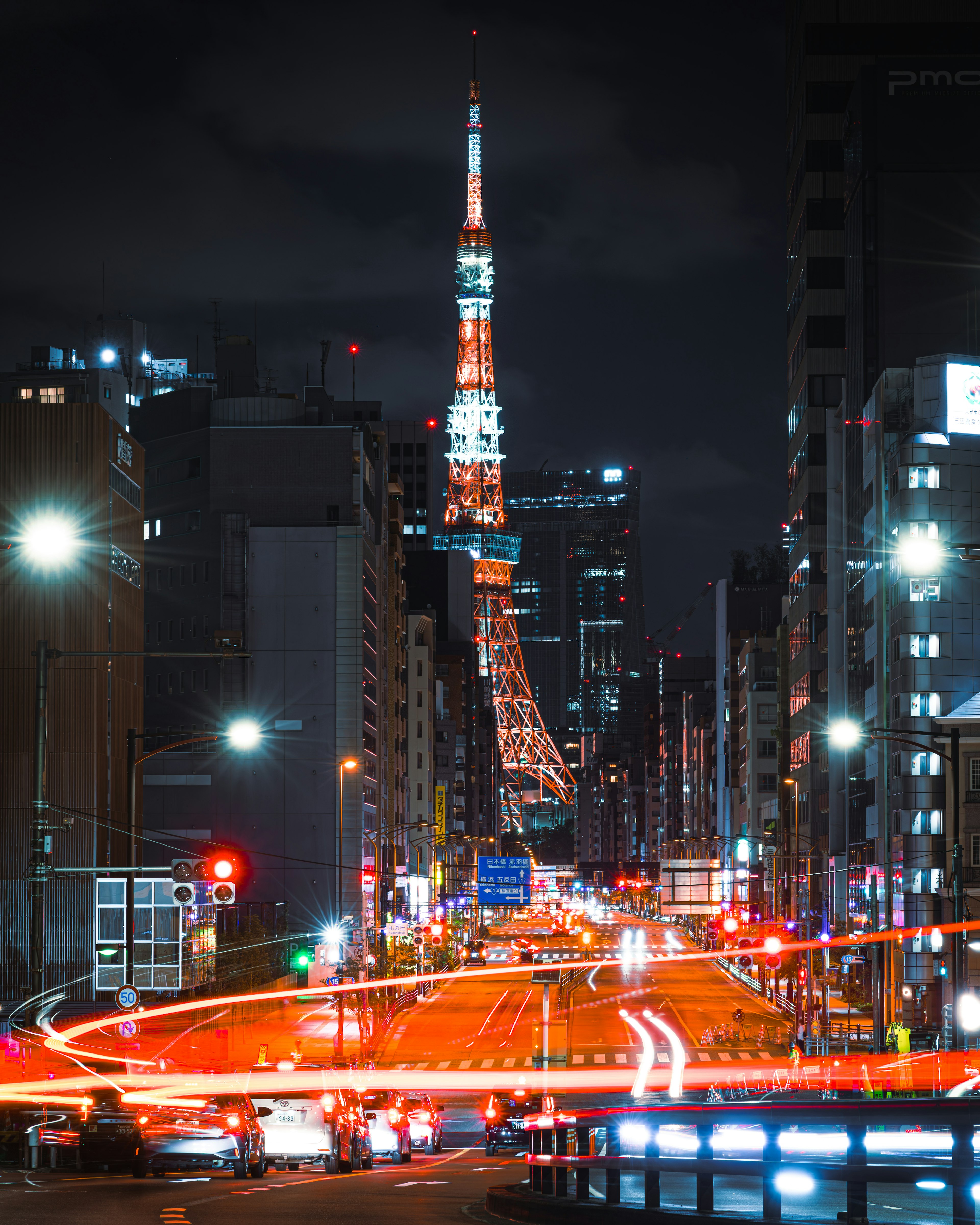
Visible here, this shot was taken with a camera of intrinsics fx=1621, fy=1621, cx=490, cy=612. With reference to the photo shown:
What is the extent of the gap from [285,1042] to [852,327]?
176 feet

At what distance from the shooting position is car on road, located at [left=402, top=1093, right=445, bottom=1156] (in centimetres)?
3797

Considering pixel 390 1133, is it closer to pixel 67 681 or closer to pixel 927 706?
pixel 67 681

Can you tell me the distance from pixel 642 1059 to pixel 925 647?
1020 inches

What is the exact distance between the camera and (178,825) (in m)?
109

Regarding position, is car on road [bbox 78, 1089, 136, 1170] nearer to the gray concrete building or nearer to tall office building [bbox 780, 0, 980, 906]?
the gray concrete building

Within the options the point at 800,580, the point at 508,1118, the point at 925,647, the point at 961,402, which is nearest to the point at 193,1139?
the point at 508,1118

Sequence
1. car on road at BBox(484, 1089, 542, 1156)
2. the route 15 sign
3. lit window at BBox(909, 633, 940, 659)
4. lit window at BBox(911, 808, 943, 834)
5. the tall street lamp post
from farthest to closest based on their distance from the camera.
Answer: lit window at BBox(909, 633, 940, 659), lit window at BBox(911, 808, 943, 834), the tall street lamp post, car on road at BBox(484, 1089, 542, 1156), the route 15 sign

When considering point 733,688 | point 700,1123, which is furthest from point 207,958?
point 733,688

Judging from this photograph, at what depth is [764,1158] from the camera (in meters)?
14.0

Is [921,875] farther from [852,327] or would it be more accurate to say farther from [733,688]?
[733,688]

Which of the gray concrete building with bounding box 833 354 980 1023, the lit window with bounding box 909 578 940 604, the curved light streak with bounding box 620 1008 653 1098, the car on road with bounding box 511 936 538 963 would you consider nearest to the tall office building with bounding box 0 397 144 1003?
the curved light streak with bounding box 620 1008 653 1098

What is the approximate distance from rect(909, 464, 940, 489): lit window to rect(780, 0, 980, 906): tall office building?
31.3ft

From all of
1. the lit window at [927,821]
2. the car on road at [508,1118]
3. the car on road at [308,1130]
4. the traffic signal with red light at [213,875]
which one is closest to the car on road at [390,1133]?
the car on road at [308,1130]

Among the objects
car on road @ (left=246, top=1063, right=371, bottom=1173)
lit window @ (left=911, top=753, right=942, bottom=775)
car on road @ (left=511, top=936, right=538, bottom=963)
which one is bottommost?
car on road @ (left=511, top=936, right=538, bottom=963)
